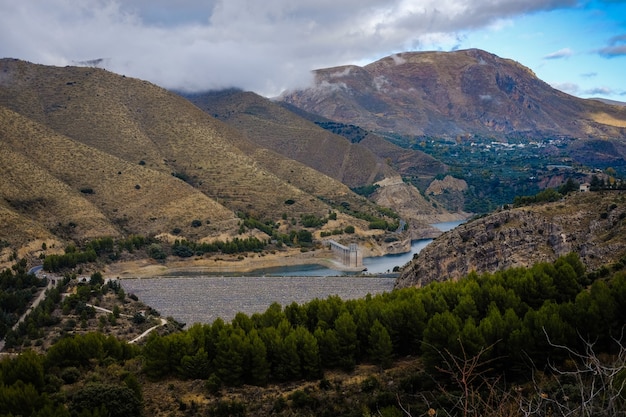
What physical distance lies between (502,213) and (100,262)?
2432 inches

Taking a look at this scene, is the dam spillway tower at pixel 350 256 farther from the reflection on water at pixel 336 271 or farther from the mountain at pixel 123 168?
the mountain at pixel 123 168

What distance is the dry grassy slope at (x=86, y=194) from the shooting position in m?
112

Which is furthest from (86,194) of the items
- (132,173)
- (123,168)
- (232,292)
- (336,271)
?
(232,292)

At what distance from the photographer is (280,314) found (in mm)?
47281

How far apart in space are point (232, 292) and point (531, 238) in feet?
Result: 117

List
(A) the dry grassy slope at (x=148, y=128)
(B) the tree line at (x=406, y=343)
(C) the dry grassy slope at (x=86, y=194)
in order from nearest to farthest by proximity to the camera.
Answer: (B) the tree line at (x=406, y=343)
(C) the dry grassy slope at (x=86, y=194)
(A) the dry grassy slope at (x=148, y=128)

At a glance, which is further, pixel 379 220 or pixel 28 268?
pixel 379 220

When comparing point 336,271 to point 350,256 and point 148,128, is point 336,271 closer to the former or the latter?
point 350,256

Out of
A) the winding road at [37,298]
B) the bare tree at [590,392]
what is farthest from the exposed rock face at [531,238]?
the winding road at [37,298]

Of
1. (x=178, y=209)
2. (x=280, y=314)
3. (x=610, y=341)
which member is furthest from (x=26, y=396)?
(x=178, y=209)

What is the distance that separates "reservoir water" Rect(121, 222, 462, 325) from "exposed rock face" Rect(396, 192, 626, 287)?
6.52 meters

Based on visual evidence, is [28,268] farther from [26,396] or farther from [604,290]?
[604,290]

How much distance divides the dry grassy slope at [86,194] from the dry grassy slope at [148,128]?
940 centimetres

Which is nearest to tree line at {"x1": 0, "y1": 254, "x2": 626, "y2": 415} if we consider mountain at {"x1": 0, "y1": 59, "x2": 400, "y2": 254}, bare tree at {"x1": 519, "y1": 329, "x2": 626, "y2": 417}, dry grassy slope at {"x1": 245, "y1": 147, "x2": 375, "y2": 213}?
bare tree at {"x1": 519, "y1": 329, "x2": 626, "y2": 417}
